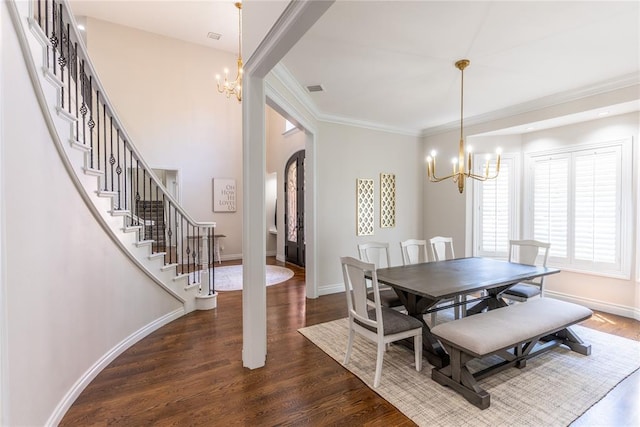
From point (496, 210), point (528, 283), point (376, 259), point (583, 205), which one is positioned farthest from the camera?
point (496, 210)

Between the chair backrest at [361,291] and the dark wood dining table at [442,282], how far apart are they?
0.36 meters

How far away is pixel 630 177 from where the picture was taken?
3781 mm

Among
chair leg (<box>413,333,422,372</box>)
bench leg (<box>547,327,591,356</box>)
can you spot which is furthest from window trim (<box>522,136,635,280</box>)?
chair leg (<box>413,333,422,372</box>)

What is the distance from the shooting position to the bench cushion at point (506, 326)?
84.6 inches

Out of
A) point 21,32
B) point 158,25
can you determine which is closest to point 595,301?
point 21,32

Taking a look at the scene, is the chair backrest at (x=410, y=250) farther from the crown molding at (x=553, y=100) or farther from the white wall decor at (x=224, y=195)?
the white wall decor at (x=224, y=195)

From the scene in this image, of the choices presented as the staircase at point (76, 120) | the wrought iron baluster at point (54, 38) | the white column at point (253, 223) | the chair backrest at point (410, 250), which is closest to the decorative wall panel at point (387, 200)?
the chair backrest at point (410, 250)

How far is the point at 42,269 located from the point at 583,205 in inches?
237

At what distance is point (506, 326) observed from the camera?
234 cm

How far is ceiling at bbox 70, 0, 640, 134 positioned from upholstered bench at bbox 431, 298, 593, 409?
2476 millimetres

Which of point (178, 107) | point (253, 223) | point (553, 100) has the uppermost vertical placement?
point (178, 107)

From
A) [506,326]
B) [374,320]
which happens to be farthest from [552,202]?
[374,320]

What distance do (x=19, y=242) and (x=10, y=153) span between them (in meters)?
0.46

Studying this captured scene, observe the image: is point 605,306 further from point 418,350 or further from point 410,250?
point 418,350
